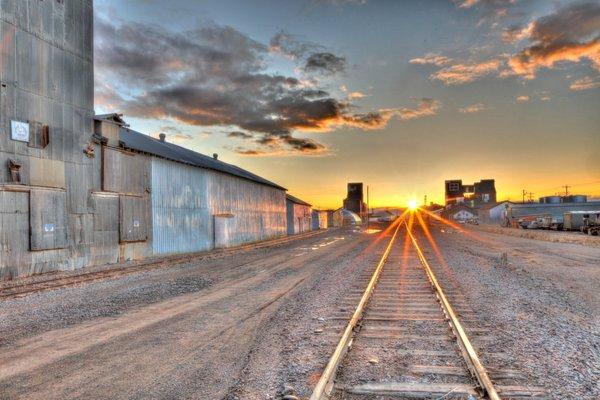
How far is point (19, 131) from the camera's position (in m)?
16.9

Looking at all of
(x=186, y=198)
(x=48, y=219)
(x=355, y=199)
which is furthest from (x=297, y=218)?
(x=355, y=199)

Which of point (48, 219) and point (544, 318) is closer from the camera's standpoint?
point (544, 318)

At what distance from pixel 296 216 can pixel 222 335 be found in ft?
178

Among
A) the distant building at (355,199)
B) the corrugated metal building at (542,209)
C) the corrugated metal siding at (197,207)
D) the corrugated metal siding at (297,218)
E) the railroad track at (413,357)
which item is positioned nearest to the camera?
the railroad track at (413,357)

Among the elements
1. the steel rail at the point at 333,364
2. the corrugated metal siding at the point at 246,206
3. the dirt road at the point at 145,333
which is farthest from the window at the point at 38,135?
the steel rail at the point at 333,364

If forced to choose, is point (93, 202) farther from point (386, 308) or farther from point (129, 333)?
point (386, 308)

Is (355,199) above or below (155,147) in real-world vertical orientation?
below

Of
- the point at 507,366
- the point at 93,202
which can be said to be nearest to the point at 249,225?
the point at 93,202

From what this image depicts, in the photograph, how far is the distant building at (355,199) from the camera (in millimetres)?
133000

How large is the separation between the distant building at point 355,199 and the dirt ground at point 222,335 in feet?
388

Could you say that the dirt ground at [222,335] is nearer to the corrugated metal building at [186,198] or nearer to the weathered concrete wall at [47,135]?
the weathered concrete wall at [47,135]

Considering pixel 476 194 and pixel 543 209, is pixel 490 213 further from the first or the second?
pixel 543 209

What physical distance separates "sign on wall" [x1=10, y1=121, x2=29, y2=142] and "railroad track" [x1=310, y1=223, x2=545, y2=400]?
15290 mm

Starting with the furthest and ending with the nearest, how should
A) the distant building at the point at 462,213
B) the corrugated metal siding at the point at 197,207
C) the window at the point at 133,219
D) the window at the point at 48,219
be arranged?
the distant building at the point at 462,213 → the corrugated metal siding at the point at 197,207 → the window at the point at 133,219 → the window at the point at 48,219
